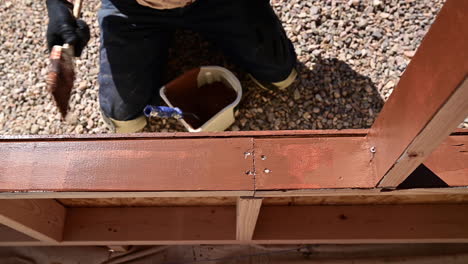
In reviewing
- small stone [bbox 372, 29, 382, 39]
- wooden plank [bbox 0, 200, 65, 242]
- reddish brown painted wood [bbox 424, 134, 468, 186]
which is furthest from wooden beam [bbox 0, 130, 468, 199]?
small stone [bbox 372, 29, 382, 39]

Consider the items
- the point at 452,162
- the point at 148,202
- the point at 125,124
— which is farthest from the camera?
the point at 125,124

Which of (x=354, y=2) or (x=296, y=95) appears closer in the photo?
(x=296, y=95)

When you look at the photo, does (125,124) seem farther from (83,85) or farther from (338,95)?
(338,95)

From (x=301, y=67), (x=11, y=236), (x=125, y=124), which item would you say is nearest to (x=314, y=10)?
(x=301, y=67)

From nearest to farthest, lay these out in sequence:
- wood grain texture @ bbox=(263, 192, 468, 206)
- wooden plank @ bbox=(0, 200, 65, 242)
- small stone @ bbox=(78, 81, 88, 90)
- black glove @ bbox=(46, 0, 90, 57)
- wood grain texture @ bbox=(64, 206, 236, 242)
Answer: wooden plank @ bbox=(0, 200, 65, 242)
wood grain texture @ bbox=(263, 192, 468, 206)
wood grain texture @ bbox=(64, 206, 236, 242)
black glove @ bbox=(46, 0, 90, 57)
small stone @ bbox=(78, 81, 88, 90)

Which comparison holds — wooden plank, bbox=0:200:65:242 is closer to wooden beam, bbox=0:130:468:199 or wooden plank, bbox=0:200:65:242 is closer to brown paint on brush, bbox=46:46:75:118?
wooden beam, bbox=0:130:468:199

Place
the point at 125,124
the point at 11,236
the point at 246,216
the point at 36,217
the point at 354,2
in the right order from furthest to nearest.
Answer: the point at 354,2 → the point at 125,124 → the point at 11,236 → the point at 36,217 → the point at 246,216

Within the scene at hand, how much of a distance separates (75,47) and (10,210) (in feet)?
2.59

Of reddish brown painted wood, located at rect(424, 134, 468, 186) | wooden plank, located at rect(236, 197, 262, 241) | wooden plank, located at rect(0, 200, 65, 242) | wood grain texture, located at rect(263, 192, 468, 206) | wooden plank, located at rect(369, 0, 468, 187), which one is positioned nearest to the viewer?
wooden plank, located at rect(369, 0, 468, 187)

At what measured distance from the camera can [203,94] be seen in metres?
1.98

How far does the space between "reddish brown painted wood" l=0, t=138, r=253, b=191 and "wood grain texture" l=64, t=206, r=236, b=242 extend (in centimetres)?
50

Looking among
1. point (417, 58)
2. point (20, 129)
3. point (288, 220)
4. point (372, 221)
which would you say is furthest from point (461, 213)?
point (20, 129)

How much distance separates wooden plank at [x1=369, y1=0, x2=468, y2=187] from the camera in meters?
0.59

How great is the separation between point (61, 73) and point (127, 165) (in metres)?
0.78
